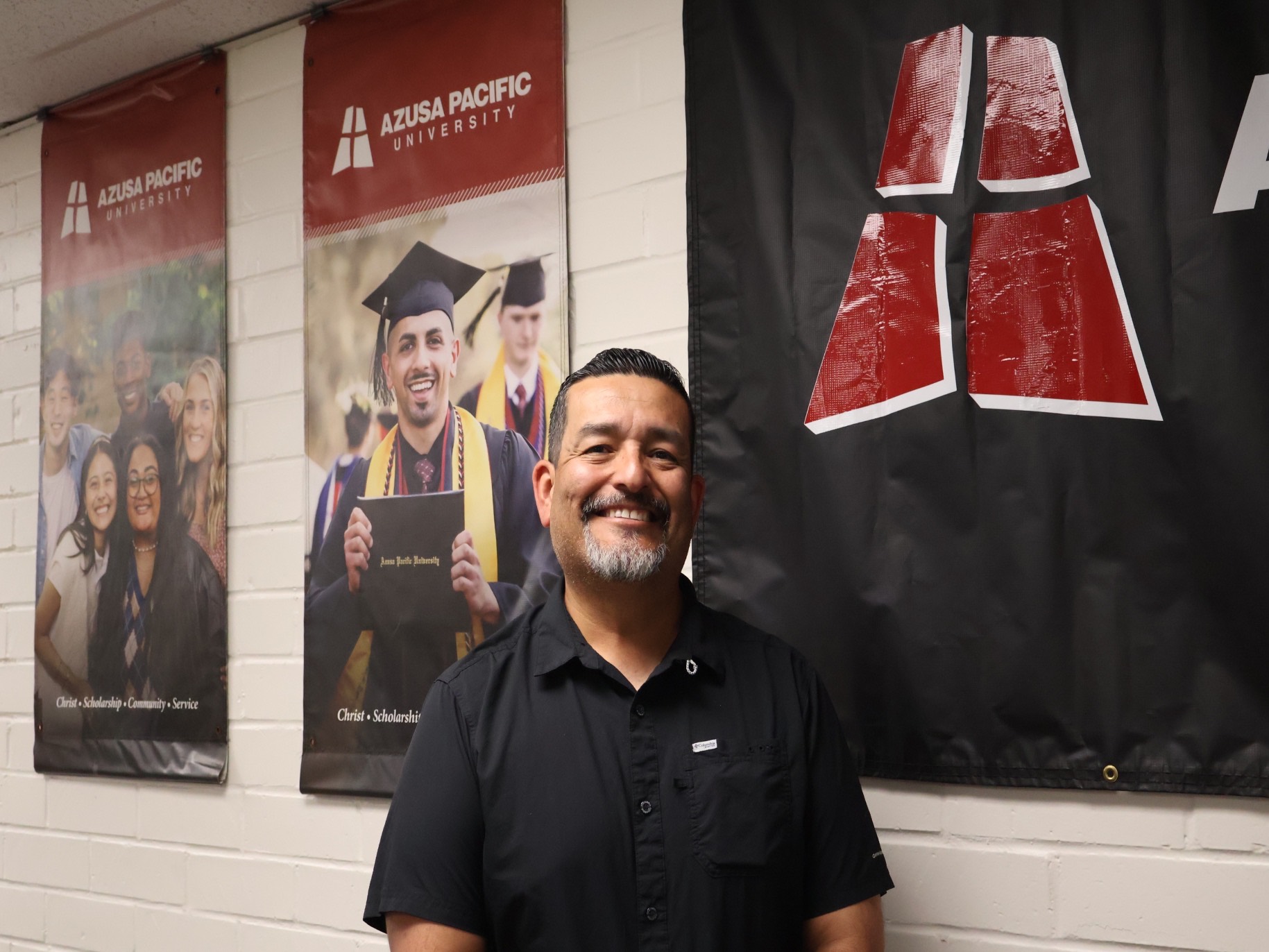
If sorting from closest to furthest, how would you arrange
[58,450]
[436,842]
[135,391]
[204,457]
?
[436,842] < [204,457] < [135,391] < [58,450]

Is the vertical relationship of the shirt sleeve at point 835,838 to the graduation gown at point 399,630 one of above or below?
below

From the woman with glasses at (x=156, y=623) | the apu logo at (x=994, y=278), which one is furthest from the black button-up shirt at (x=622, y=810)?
the woman with glasses at (x=156, y=623)

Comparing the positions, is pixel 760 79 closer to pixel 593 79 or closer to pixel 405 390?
pixel 593 79

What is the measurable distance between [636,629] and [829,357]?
0.59 metres


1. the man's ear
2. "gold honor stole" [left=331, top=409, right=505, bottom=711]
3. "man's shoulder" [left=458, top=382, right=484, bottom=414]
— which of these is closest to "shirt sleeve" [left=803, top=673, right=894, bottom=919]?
the man's ear

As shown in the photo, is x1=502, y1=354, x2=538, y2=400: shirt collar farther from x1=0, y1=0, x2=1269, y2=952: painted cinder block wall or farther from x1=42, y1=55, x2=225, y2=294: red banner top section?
x1=42, y1=55, x2=225, y2=294: red banner top section

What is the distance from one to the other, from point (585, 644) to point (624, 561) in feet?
0.44

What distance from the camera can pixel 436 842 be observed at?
4.87 ft

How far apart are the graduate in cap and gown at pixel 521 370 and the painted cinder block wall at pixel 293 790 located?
81 millimetres

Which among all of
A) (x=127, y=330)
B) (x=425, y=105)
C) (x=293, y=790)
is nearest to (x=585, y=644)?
(x=293, y=790)

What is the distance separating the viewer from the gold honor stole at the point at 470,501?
2.28 meters

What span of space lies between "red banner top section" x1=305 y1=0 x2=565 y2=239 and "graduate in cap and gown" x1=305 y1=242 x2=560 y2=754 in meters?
0.19

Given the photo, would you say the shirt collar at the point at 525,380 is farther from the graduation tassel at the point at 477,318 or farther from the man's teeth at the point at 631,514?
the man's teeth at the point at 631,514

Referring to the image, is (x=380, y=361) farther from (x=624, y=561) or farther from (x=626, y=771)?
(x=626, y=771)
